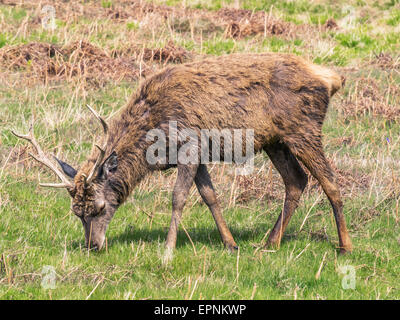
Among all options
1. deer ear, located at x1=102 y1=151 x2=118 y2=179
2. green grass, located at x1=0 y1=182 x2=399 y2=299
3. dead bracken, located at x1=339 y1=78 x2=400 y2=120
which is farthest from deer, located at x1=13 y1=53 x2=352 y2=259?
dead bracken, located at x1=339 y1=78 x2=400 y2=120

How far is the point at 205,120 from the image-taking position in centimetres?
691

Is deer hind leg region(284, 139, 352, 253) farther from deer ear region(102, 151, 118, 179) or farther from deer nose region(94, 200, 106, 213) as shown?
deer nose region(94, 200, 106, 213)

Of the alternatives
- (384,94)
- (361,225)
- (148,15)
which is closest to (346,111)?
(384,94)

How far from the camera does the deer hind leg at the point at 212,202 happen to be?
7.18 metres

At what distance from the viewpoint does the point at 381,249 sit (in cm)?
698

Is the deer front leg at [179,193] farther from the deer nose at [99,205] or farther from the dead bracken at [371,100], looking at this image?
the dead bracken at [371,100]

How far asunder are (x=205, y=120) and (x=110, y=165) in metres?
1.11

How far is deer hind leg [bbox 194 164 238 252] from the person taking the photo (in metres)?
7.18

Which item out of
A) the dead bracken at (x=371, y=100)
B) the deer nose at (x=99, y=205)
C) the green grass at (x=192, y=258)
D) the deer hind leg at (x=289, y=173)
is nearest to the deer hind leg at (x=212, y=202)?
the green grass at (x=192, y=258)

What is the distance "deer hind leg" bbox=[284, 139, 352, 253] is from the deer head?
79.5 inches
